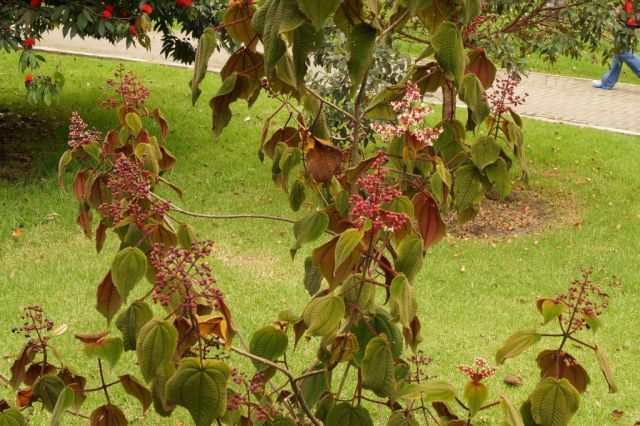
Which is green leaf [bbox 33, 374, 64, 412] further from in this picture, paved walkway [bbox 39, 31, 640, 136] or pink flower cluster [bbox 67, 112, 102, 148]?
paved walkway [bbox 39, 31, 640, 136]

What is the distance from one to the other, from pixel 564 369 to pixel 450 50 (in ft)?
2.22

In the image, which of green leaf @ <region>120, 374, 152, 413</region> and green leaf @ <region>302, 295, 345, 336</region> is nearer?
green leaf @ <region>302, 295, 345, 336</region>

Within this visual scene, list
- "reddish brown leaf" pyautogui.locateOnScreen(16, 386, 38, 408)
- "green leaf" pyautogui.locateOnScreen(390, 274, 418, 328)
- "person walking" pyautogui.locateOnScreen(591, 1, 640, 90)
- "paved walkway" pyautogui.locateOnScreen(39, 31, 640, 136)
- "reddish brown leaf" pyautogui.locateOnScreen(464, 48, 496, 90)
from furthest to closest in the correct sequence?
"person walking" pyautogui.locateOnScreen(591, 1, 640, 90) < "paved walkway" pyautogui.locateOnScreen(39, 31, 640, 136) < "reddish brown leaf" pyautogui.locateOnScreen(464, 48, 496, 90) < "reddish brown leaf" pyautogui.locateOnScreen(16, 386, 38, 408) < "green leaf" pyautogui.locateOnScreen(390, 274, 418, 328)

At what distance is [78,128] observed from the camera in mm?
2502

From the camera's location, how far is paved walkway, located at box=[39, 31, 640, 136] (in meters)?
12.6

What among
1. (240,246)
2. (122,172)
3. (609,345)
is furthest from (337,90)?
(122,172)

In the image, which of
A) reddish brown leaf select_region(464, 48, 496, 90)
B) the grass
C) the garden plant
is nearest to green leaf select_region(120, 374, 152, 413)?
the garden plant

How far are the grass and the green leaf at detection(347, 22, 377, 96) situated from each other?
3.15 metres

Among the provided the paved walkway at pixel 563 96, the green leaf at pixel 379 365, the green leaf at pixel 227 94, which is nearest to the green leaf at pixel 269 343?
the green leaf at pixel 379 365

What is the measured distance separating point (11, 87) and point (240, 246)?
5.75m

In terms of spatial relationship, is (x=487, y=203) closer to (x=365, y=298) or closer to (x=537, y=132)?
(x=537, y=132)

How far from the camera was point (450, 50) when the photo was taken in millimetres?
1881

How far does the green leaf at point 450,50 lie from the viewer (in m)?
1.88

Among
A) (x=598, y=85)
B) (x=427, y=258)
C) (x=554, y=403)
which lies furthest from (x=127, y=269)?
(x=598, y=85)
